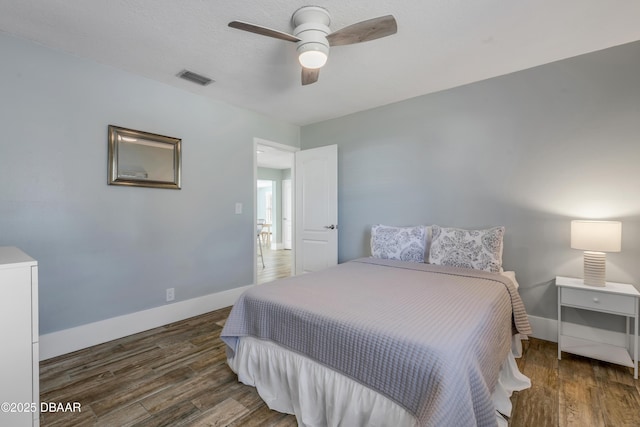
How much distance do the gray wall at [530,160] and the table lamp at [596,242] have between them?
27 centimetres

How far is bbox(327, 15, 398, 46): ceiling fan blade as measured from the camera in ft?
5.30

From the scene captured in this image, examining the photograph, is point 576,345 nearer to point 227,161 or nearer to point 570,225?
point 570,225

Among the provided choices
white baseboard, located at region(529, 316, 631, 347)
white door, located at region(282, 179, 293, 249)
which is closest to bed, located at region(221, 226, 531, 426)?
white baseboard, located at region(529, 316, 631, 347)

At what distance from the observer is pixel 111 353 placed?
227 centimetres

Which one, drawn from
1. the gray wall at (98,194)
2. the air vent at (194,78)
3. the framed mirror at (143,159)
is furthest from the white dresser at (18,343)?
the air vent at (194,78)

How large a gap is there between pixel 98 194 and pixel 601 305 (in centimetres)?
404

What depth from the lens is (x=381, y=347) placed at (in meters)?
1.24

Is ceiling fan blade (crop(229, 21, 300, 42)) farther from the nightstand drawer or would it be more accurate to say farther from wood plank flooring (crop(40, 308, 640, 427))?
the nightstand drawer

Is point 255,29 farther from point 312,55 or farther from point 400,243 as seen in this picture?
point 400,243

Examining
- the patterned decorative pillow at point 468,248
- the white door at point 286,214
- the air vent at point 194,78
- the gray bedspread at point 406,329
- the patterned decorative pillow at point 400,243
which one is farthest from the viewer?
the white door at point 286,214

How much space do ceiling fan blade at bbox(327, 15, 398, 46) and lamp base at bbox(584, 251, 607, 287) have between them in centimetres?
221

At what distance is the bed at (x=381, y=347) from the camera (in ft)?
3.63

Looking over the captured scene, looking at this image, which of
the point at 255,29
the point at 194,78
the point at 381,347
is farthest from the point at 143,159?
the point at 381,347

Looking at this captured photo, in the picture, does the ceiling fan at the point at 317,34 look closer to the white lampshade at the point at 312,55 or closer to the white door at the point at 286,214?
the white lampshade at the point at 312,55
